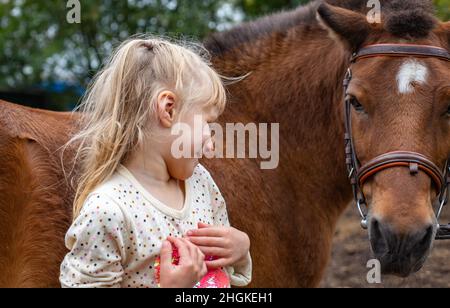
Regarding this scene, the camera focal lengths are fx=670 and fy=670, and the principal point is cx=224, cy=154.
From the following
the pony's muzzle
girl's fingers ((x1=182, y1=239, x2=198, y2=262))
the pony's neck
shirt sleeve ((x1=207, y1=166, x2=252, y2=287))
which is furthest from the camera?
the pony's neck

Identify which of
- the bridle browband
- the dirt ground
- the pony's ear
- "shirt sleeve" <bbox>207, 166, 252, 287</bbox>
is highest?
the pony's ear

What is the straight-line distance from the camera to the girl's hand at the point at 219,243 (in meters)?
2.45

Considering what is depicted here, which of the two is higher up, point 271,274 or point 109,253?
point 109,253

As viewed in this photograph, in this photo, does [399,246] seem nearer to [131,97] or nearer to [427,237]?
[427,237]

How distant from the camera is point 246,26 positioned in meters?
4.14

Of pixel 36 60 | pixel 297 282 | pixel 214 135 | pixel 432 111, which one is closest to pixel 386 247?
pixel 432 111

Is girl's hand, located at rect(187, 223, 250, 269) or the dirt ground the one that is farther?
the dirt ground

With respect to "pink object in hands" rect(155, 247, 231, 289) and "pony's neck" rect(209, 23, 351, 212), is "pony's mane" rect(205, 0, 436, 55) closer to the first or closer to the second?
"pony's neck" rect(209, 23, 351, 212)

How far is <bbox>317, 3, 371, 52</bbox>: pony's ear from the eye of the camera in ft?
11.4

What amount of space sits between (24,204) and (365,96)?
168cm

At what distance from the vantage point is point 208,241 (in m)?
2.46

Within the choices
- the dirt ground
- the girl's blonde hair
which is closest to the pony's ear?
the girl's blonde hair
